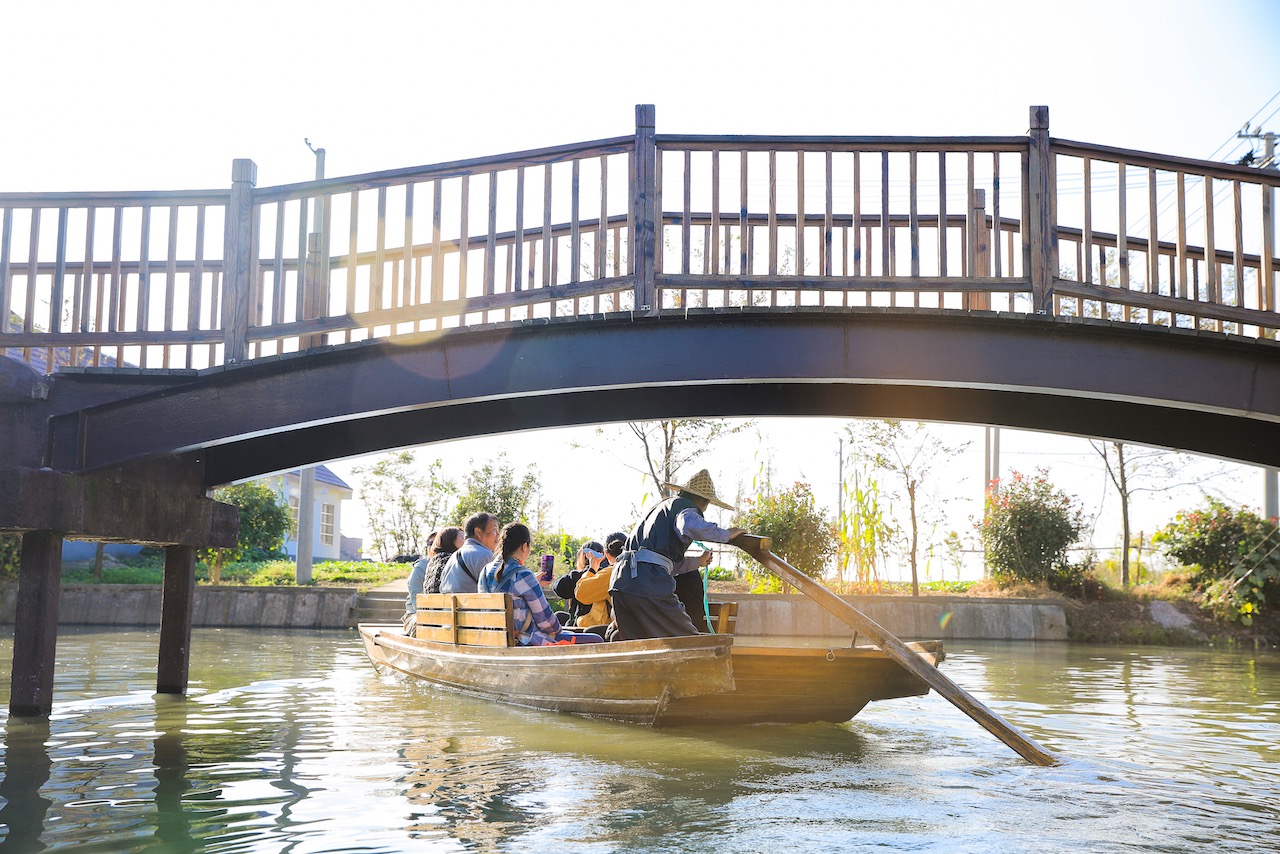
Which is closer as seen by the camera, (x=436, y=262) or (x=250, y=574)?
(x=436, y=262)

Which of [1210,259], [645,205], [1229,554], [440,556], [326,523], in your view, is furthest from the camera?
[326,523]

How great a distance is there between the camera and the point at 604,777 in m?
5.91

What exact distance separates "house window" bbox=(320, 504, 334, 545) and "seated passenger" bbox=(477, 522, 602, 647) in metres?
34.2

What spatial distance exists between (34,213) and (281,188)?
1.82 meters

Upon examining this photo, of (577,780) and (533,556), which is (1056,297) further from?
(533,556)

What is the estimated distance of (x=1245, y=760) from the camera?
692cm

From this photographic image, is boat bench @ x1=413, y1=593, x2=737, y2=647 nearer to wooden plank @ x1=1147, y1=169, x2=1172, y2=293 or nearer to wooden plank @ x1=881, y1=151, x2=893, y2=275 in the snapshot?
wooden plank @ x1=881, y1=151, x2=893, y2=275

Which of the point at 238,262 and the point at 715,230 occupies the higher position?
the point at 715,230

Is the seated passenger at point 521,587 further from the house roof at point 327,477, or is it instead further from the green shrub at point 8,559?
the house roof at point 327,477

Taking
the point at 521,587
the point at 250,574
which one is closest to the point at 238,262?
the point at 521,587

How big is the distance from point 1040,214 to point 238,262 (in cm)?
546

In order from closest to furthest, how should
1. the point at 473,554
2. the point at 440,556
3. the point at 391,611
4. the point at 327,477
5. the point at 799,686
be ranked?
1. the point at 799,686
2. the point at 473,554
3. the point at 440,556
4. the point at 391,611
5. the point at 327,477

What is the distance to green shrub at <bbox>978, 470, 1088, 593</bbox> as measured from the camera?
20.4 metres

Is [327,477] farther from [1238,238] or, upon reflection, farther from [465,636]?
[1238,238]
